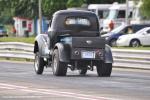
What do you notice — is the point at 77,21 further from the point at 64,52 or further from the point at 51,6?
the point at 51,6

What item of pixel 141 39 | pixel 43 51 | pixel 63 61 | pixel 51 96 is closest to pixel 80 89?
pixel 51 96

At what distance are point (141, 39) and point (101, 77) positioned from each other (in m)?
25.4

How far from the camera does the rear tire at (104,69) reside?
65.1 feet

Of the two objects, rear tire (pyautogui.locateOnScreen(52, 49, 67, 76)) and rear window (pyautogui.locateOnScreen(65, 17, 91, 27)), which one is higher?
rear window (pyautogui.locateOnScreen(65, 17, 91, 27))

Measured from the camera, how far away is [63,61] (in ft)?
63.5

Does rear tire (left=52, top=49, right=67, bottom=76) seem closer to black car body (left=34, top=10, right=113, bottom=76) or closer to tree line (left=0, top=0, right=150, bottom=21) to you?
black car body (left=34, top=10, right=113, bottom=76)

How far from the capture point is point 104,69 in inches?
783

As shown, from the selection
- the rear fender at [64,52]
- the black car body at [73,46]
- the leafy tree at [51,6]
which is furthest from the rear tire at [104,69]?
the leafy tree at [51,6]

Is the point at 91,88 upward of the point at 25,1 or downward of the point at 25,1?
upward

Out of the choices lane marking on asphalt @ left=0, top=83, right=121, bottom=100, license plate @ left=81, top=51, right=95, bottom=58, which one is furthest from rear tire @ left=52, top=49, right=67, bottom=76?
lane marking on asphalt @ left=0, top=83, right=121, bottom=100

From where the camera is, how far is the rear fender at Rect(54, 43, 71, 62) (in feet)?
63.7

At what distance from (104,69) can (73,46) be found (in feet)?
4.06

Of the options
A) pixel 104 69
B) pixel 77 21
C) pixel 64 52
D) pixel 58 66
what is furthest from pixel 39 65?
pixel 104 69

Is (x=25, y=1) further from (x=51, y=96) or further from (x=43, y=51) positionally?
(x=51, y=96)
